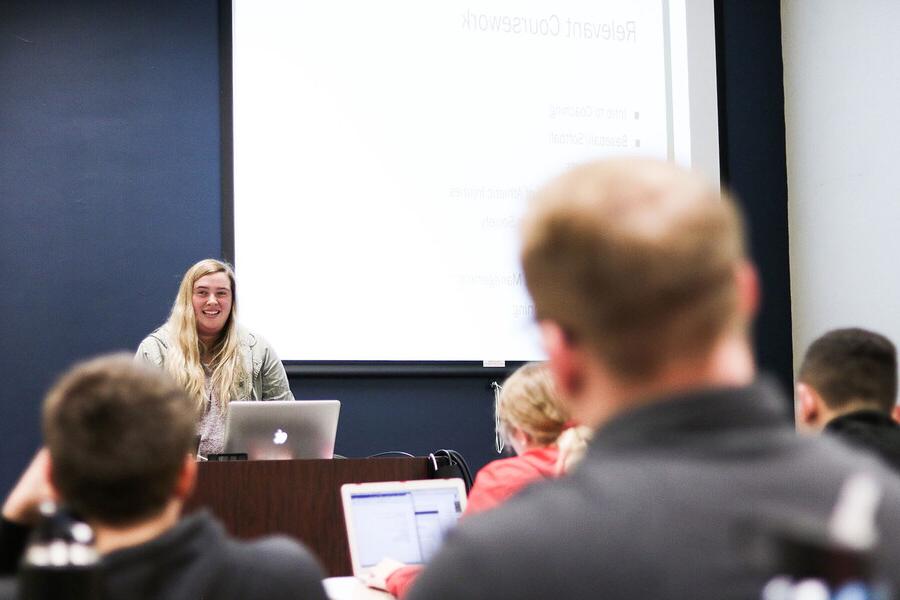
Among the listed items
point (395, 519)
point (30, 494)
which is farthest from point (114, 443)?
point (395, 519)

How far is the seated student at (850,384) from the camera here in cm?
194

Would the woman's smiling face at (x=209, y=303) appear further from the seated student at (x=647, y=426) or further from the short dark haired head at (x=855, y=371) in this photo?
the seated student at (x=647, y=426)

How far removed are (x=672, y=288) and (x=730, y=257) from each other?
5cm

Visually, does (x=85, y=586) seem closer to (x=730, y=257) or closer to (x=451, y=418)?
(x=730, y=257)

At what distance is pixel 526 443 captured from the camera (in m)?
2.37

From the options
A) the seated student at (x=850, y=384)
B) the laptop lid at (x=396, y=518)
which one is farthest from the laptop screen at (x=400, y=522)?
the seated student at (x=850, y=384)

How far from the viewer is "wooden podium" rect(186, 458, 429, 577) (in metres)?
2.89

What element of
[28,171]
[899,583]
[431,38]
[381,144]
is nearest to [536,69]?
[431,38]

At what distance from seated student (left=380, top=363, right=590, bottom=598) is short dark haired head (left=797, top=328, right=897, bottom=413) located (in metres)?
0.50

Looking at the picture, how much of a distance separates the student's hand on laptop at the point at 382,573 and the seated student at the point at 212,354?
57.2 inches

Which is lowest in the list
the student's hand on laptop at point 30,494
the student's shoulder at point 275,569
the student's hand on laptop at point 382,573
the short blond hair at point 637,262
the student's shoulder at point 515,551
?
the student's hand on laptop at point 382,573

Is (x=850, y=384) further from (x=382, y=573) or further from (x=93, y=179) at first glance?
(x=93, y=179)

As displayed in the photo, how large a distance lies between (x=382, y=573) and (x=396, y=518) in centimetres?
Answer: 20

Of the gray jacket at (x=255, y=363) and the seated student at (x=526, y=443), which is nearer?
the seated student at (x=526, y=443)
